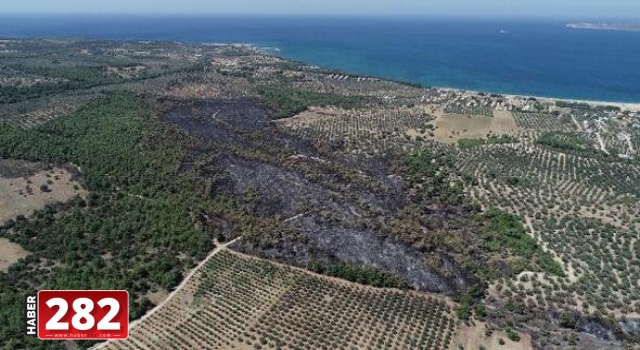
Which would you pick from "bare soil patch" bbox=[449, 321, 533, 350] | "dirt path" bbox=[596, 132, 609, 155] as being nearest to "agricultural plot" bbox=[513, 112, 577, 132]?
"dirt path" bbox=[596, 132, 609, 155]

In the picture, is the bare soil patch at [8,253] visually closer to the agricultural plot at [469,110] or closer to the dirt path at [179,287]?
the dirt path at [179,287]

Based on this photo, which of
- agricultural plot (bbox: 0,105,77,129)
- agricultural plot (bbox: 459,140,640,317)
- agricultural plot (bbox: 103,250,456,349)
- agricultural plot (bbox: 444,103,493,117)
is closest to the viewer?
agricultural plot (bbox: 103,250,456,349)

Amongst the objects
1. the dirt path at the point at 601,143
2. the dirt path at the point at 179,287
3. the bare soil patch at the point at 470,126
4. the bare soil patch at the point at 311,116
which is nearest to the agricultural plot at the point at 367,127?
the bare soil patch at the point at 311,116

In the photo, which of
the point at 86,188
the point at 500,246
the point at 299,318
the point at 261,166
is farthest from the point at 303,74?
the point at 299,318

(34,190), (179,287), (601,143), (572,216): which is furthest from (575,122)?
(34,190)

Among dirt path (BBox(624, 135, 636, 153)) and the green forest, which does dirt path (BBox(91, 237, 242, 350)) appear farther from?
dirt path (BBox(624, 135, 636, 153))

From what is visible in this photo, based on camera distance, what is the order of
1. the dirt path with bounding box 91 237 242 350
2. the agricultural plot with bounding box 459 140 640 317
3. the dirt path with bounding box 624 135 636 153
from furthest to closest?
the dirt path with bounding box 624 135 636 153
the agricultural plot with bounding box 459 140 640 317
the dirt path with bounding box 91 237 242 350

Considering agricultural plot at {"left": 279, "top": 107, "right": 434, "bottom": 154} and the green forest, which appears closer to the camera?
the green forest
